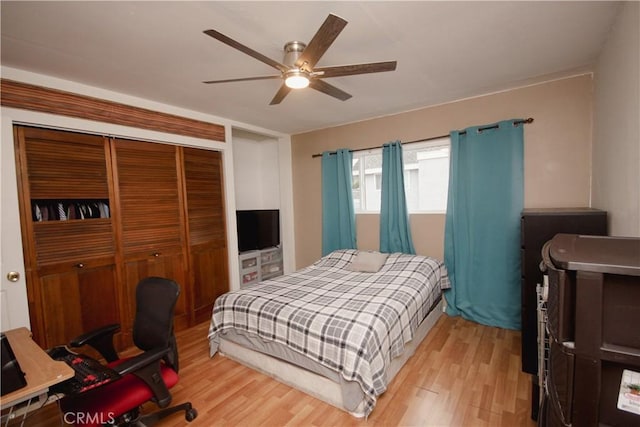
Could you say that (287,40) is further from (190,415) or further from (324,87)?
(190,415)

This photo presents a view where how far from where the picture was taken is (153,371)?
5.08ft

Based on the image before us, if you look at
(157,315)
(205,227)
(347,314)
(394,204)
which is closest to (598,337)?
(347,314)

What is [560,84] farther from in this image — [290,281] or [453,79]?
[290,281]

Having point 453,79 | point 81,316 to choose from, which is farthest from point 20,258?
point 453,79

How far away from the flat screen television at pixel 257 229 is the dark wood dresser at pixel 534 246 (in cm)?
337

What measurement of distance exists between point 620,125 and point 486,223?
1.49m

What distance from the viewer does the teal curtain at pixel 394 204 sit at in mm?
3631

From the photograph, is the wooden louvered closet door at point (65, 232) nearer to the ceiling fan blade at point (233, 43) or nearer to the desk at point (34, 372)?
the desk at point (34, 372)

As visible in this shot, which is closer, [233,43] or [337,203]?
[233,43]

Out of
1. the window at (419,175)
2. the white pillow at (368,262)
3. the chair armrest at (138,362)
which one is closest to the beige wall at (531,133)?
the window at (419,175)

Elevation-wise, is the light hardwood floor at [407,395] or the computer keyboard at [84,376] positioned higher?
the computer keyboard at [84,376]

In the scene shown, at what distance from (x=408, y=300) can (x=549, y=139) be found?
7.27ft

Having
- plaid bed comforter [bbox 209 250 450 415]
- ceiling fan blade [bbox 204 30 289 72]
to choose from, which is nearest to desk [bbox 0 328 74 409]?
plaid bed comforter [bbox 209 250 450 415]

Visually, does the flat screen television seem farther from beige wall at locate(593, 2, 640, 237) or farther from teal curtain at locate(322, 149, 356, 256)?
beige wall at locate(593, 2, 640, 237)
